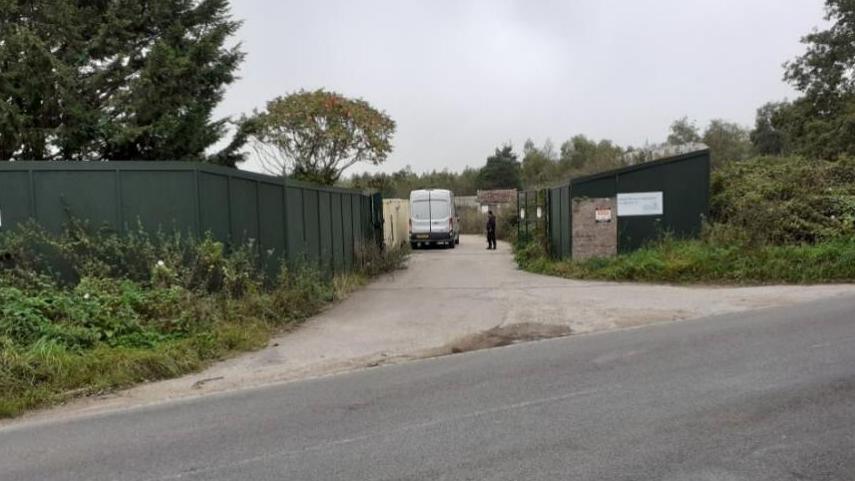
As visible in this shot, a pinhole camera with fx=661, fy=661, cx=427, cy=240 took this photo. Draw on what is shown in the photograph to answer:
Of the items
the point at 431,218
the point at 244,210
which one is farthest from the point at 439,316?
the point at 431,218

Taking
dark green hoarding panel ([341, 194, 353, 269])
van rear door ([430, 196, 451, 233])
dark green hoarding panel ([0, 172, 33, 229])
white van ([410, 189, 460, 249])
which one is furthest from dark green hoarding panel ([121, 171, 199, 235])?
van rear door ([430, 196, 451, 233])

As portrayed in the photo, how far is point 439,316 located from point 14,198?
666 cm

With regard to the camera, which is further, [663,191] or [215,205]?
[663,191]

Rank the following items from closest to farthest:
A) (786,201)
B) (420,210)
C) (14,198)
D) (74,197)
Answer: (14,198)
(74,197)
(786,201)
(420,210)

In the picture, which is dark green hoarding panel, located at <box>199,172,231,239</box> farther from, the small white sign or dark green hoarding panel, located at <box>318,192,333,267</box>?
the small white sign

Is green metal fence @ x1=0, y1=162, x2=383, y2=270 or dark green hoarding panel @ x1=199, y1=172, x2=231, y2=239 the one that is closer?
green metal fence @ x1=0, y1=162, x2=383, y2=270

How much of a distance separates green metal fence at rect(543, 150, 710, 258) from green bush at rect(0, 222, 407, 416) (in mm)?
8669

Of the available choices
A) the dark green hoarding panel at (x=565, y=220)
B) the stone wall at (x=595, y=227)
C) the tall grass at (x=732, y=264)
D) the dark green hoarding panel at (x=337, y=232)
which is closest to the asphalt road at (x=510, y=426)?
the tall grass at (x=732, y=264)

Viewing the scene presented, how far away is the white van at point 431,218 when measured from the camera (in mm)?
29547

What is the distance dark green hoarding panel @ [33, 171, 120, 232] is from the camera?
9.70 meters

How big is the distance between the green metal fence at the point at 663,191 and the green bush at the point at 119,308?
341 inches

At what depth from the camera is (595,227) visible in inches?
649

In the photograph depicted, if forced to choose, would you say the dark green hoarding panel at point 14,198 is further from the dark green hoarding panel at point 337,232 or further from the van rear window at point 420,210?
the van rear window at point 420,210

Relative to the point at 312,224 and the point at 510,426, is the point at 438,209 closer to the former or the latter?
the point at 312,224
